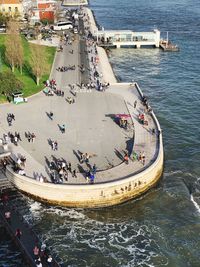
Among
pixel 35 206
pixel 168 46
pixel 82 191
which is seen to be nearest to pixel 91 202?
pixel 82 191

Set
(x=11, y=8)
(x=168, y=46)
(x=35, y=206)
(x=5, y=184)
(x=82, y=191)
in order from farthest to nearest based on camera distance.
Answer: (x=11, y=8), (x=168, y=46), (x=5, y=184), (x=35, y=206), (x=82, y=191)

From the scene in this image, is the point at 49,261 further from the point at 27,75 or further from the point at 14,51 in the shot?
the point at 14,51

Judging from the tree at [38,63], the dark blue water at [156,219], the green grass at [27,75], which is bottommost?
the dark blue water at [156,219]

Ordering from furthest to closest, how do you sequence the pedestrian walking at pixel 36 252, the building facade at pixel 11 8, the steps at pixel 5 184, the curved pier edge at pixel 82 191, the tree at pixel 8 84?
1. the building facade at pixel 11 8
2. the tree at pixel 8 84
3. the steps at pixel 5 184
4. the curved pier edge at pixel 82 191
5. the pedestrian walking at pixel 36 252

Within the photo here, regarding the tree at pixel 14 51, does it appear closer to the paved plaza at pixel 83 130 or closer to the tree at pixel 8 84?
the paved plaza at pixel 83 130

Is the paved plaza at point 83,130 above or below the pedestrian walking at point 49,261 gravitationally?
above

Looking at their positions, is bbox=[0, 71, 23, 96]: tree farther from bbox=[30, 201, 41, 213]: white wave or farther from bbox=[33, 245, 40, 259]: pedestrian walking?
bbox=[33, 245, 40, 259]: pedestrian walking

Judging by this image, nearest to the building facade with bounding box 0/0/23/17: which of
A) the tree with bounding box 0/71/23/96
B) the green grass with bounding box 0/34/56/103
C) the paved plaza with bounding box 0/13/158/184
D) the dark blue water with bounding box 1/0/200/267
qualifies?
the green grass with bounding box 0/34/56/103

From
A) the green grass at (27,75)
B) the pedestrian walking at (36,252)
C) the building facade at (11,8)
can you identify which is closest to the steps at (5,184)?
the pedestrian walking at (36,252)
